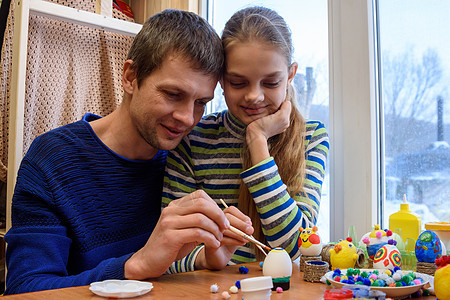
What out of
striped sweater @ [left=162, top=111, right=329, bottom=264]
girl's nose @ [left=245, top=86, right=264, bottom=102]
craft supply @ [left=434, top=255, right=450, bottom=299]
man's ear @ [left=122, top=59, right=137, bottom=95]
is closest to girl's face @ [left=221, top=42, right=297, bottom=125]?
girl's nose @ [left=245, top=86, right=264, bottom=102]

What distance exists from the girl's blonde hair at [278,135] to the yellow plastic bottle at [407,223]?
24 centimetres

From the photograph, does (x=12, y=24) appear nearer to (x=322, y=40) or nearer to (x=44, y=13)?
(x=44, y=13)

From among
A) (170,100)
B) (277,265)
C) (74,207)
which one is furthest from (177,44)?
(277,265)

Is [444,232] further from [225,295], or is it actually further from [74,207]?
[74,207]

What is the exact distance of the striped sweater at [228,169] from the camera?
3.74ft

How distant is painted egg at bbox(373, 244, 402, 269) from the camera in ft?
2.91

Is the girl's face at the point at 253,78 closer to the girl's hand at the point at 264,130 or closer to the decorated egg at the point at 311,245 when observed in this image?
the girl's hand at the point at 264,130

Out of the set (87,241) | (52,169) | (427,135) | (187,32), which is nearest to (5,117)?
(52,169)

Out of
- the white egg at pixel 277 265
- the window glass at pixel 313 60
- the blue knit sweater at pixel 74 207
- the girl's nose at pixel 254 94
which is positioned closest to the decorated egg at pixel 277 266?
the white egg at pixel 277 265

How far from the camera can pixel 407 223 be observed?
1.13m

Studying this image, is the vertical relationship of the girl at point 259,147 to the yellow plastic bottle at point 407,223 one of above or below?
above

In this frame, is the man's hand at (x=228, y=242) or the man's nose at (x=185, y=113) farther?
the man's nose at (x=185, y=113)

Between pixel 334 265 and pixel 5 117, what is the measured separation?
1.32 meters

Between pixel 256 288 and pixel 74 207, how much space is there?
2.07 ft
